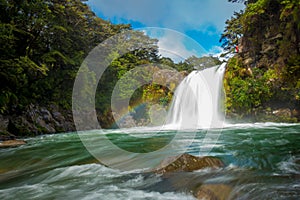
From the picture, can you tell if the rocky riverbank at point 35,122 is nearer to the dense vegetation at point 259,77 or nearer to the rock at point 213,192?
the rock at point 213,192

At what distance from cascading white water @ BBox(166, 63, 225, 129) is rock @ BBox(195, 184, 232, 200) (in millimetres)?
11260

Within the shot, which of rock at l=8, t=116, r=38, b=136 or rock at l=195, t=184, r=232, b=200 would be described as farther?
rock at l=8, t=116, r=38, b=136

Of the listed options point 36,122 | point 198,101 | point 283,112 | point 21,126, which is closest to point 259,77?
point 283,112

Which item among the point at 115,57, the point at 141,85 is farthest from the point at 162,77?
the point at 115,57

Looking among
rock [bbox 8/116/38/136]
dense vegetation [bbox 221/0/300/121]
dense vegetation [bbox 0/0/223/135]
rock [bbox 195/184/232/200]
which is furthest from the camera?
dense vegetation [bbox 221/0/300/121]

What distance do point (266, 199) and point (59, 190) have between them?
105 inches

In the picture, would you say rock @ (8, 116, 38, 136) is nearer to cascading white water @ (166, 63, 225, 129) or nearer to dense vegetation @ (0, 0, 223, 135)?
dense vegetation @ (0, 0, 223, 135)

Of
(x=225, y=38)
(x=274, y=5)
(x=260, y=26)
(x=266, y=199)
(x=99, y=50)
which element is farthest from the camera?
(x=225, y=38)

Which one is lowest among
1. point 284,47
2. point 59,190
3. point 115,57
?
point 59,190

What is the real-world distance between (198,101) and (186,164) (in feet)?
41.4

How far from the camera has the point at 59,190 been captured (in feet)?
10.5

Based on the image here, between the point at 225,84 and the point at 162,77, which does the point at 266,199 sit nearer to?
the point at 225,84

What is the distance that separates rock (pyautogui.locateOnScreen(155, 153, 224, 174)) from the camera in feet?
11.7

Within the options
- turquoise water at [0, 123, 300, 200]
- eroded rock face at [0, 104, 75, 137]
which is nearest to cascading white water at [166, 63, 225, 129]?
eroded rock face at [0, 104, 75, 137]
